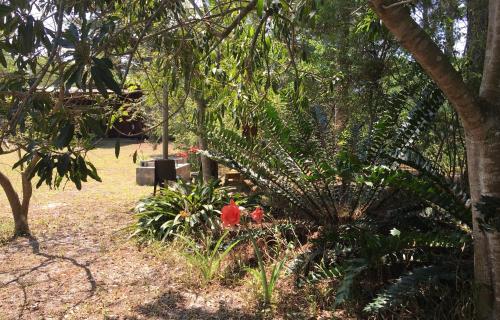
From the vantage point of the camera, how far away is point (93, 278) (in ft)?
13.0

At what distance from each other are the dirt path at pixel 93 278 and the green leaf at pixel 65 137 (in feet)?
6.01

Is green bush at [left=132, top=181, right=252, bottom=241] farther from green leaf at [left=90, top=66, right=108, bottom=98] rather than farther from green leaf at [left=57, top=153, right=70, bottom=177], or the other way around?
green leaf at [left=90, top=66, right=108, bottom=98]

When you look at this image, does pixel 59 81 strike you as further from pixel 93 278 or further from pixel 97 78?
pixel 93 278

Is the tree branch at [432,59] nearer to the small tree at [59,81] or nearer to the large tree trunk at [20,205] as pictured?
the small tree at [59,81]

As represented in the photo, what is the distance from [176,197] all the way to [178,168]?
4129mm

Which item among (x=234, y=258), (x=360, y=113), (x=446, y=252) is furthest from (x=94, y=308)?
(x=360, y=113)

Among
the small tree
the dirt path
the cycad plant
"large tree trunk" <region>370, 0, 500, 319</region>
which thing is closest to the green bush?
the dirt path

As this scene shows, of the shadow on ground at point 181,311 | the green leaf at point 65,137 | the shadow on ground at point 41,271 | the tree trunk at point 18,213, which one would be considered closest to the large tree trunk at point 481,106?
the green leaf at point 65,137

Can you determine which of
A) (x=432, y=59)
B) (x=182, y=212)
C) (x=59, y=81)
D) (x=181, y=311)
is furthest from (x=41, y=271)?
(x=432, y=59)

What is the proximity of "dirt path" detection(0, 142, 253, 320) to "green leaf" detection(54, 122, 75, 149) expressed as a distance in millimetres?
1831

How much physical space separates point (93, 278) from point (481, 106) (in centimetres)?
329

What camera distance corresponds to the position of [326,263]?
353cm

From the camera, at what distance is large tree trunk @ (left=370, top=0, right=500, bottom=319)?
2.09 meters

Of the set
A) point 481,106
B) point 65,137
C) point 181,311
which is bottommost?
point 181,311
